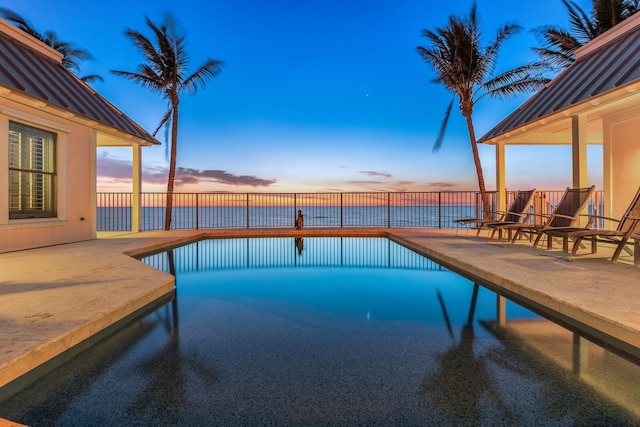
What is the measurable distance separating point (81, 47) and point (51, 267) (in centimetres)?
1457

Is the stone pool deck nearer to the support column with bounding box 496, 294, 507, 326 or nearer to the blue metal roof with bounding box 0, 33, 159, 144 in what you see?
the support column with bounding box 496, 294, 507, 326

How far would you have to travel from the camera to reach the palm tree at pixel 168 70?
9.93 m

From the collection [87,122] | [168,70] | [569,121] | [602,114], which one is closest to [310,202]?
[168,70]

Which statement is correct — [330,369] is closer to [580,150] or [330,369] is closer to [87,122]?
[580,150]

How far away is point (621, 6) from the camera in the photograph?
11.5 m

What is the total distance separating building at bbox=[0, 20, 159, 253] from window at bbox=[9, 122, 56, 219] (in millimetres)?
11

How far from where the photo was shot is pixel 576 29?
12766mm

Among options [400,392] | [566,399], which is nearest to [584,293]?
[566,399]

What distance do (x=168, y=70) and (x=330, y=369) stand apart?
10.6 metres

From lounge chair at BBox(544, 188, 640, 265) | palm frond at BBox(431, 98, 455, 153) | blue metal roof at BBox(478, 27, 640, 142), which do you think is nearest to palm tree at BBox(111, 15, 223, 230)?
palm frond at BBox(431, 98, 455, 153)

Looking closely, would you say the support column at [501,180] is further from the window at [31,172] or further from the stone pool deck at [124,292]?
the window at [31,172]

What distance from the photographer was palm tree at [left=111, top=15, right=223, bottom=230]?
9930 mm

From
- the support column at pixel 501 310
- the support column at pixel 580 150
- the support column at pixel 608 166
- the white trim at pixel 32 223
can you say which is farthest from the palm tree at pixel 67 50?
the support column at pixel 608 166

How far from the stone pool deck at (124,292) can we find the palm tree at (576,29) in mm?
11235
